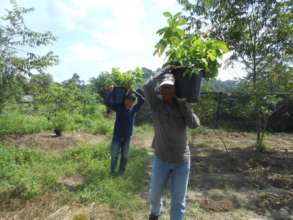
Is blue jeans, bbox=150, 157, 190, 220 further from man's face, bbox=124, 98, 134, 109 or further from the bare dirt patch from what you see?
man's face, bbox=124, 98, 134, 109

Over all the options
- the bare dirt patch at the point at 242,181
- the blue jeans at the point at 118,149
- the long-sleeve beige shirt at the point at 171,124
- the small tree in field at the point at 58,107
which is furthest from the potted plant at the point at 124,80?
the small tree in field at the point at 58,107

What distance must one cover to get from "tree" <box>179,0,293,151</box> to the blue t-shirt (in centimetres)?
337

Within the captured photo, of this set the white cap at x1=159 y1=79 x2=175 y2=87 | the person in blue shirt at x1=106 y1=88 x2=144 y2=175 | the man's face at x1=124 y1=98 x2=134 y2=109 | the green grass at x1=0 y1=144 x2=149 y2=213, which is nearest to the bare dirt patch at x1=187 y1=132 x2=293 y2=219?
the green grass at x1=0 y1=144 x2=149 y2=213

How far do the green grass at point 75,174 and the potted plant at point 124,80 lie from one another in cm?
149

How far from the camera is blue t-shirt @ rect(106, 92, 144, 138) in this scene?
565 centimetres

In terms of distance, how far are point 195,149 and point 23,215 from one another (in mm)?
6122

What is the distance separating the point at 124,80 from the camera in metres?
5.37

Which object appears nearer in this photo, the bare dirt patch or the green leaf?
the green leaf

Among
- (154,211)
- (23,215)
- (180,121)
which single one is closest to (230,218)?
(154,211)

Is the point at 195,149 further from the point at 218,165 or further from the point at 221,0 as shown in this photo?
the point at 221,0

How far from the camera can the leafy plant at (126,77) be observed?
5340 mm

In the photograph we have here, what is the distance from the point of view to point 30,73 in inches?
262

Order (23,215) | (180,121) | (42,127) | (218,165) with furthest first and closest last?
(42,127), (218,165), (23,215), (180,121)

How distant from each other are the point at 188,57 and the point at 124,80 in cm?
239
